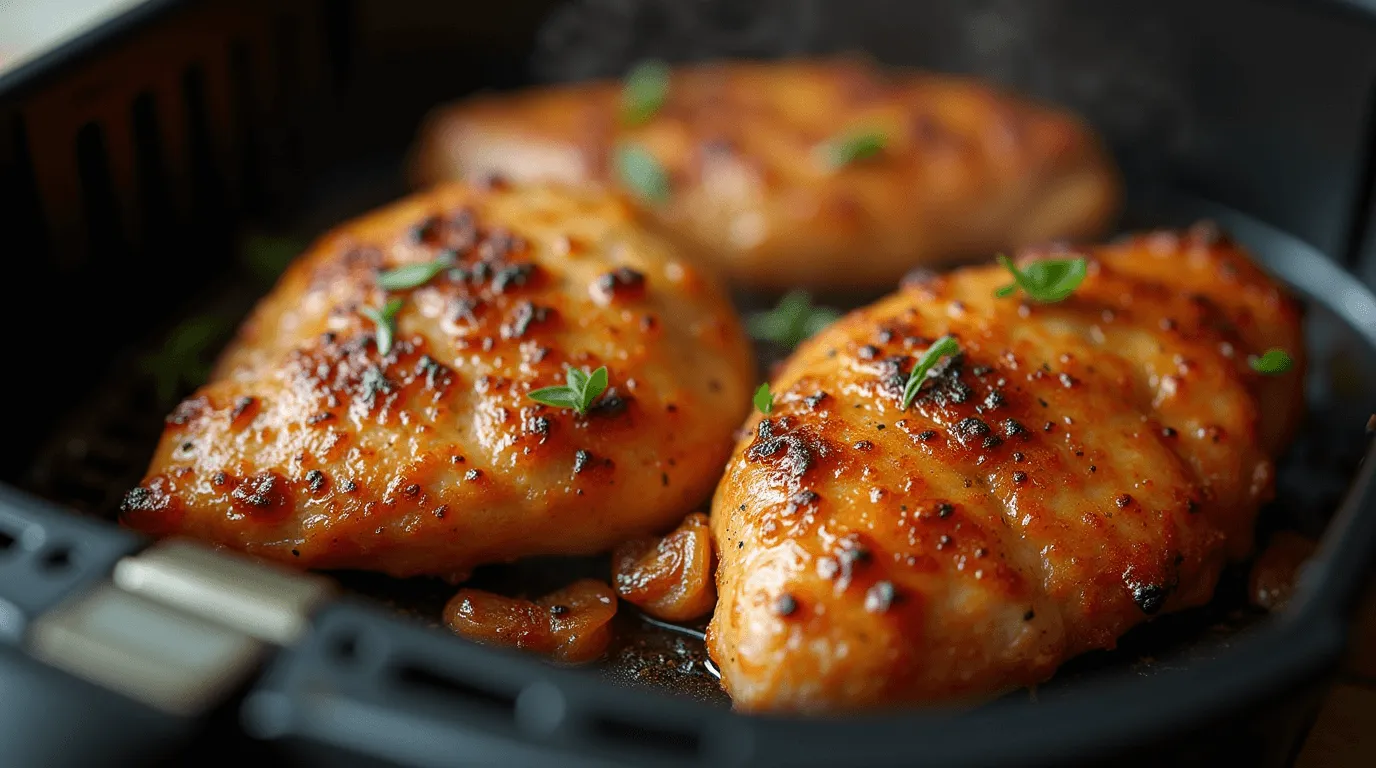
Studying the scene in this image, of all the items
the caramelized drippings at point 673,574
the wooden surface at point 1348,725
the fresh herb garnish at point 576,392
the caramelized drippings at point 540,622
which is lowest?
the wooden surface at point 1348,725

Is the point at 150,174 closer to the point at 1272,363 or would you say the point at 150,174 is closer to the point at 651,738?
the point at 651,738

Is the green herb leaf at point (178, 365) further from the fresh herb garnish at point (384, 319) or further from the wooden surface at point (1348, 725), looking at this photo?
the wooden surface at point (1348, 725)

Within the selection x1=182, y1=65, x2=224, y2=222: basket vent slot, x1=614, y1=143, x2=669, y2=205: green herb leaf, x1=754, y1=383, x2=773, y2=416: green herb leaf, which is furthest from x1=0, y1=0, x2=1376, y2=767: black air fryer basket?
x1=614, y1=143, x2=669, y2=205: green herb leaf

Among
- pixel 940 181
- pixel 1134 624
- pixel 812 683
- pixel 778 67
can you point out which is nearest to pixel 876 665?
pixel 812 683

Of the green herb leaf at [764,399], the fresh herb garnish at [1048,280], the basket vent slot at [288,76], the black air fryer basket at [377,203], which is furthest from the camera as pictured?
the basket vent slot at [288,76]

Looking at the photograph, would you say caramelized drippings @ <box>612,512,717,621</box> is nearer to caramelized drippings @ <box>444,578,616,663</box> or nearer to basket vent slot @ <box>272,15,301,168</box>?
caramelized drippings @ <box>444,578,616,663</box>

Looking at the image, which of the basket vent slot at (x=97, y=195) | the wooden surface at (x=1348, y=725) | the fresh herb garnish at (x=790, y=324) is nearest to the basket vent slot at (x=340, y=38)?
the basket vent slot at (x=97, y=195)

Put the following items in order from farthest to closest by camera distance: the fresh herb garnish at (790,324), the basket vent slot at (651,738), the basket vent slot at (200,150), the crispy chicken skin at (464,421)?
1. the basket vent slot at (200,150)
2. the fresh herb garnish at (790,324)
3. the crispy chicken skin at (464,421)
4. the basket vent slot at (651,738)
